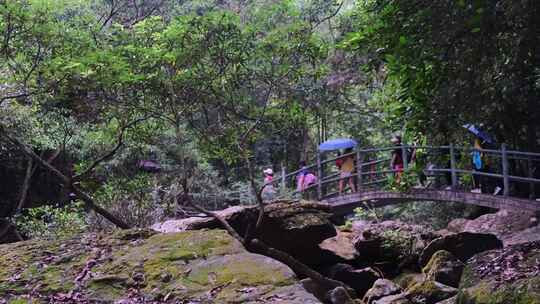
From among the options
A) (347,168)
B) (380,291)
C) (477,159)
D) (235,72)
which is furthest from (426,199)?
(235,72)

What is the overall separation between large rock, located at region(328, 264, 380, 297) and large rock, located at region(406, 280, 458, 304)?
4.43 feet

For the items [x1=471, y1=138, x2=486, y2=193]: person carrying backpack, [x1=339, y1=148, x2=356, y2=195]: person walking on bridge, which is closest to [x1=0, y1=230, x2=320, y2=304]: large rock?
[x1=471, y1=138, x2=486, y2=193]: person carrying backpack

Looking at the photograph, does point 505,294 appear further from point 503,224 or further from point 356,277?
point 503,224

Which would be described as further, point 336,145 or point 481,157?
point 336,145

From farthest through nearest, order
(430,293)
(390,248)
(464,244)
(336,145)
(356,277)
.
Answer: (336,145) → (390,248) → (464,244) → (356,277) → (430,293)

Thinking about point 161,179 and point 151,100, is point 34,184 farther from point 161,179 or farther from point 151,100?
point 151,100

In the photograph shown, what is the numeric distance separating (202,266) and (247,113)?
4.18 meters

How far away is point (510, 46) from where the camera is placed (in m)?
5.35

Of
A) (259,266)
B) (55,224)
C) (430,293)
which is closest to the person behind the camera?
(259,266)

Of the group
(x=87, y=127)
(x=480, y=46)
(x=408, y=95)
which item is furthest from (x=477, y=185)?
(x=87, y=127)

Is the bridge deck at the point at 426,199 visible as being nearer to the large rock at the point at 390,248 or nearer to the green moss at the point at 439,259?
the large rock at the point at 390,248

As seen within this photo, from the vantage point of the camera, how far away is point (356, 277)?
9203 mm

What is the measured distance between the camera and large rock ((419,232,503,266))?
9.28 m

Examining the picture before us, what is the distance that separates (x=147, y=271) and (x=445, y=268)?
4.66m
